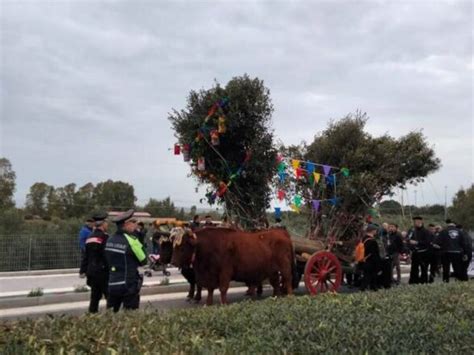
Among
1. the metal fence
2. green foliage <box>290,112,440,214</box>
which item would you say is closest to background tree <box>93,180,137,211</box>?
the metal fence

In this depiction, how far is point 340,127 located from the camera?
58.2 ft

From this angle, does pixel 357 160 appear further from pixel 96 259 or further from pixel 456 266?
pixel 96 259

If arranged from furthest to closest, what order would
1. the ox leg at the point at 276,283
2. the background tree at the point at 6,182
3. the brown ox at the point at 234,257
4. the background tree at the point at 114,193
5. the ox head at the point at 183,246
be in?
the background tree at the point at 114,193
the background tree at the point at 6,182
the ox leg at the point at 276,283
the brown ox at the point at 234,257
the ox head at the point at 183,246

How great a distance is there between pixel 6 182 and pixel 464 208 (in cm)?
3965

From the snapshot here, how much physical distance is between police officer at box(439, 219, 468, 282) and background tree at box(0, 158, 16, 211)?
3010cm

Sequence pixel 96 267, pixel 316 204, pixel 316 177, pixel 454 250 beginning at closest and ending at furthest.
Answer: pixel 96 267 < pixel 316 204 < pixel 316 177 < pixel 454 250

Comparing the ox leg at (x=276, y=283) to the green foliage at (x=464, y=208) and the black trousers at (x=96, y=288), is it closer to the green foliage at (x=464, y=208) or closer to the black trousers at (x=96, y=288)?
the black trousers at (x=96, y=288)

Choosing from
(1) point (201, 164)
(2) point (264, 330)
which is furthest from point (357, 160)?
(2) point (264, 330)

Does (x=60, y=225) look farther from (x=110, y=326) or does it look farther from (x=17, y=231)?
(x=110, y=326)

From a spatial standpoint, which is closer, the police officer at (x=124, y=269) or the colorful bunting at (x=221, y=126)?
the police officer at (x=124, y=269)

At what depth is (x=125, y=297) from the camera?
25.5 ft

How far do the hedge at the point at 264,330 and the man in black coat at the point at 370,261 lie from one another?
653cm

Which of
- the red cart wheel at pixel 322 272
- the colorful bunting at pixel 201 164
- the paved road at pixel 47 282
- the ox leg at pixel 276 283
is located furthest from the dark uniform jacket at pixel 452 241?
the paved road at pixel 47 282

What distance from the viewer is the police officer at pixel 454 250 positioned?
13600 mm
